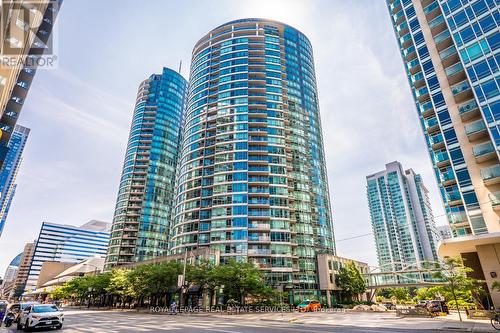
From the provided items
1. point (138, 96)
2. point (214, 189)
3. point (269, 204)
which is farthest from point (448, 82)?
point (138, 96)

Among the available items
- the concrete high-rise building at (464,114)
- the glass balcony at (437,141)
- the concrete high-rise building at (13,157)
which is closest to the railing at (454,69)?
the concrete high-rise building at (464,114)

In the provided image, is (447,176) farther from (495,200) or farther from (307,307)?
(307,307)

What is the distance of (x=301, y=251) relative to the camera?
221 feet

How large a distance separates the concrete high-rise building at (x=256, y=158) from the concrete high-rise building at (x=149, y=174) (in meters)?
31.2

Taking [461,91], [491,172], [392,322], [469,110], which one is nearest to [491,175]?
[491,172]

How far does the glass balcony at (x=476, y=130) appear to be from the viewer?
33781 mm

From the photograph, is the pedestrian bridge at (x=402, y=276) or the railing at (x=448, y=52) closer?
the pedestrian bridge at (x=402, y=276)

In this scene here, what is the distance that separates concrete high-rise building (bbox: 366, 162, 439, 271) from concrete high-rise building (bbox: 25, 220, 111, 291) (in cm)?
16900

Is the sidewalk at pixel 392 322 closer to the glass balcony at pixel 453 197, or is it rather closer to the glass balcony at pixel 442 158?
the glass balcony at pixel 453 197

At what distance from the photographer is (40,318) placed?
1705cm

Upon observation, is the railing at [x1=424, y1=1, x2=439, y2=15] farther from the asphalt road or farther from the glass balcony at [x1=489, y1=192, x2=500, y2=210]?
the asphalt road

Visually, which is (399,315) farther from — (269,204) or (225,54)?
(225,54)

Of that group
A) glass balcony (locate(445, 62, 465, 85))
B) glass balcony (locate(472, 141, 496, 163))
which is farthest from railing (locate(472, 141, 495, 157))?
glass balcony (locate(445, 62, 465, 85))

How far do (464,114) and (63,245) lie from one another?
204010mm
